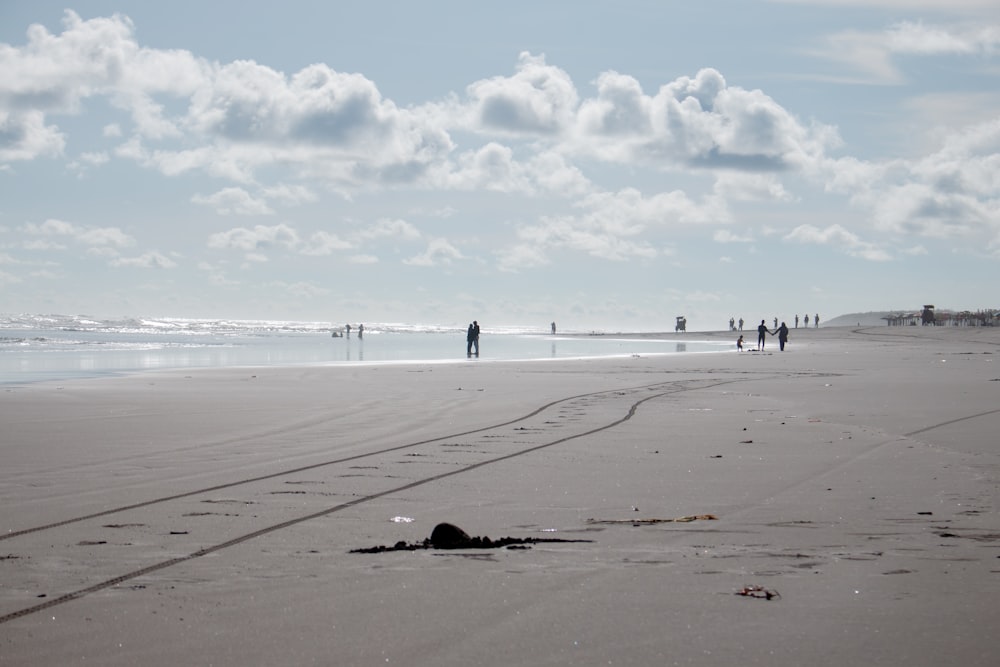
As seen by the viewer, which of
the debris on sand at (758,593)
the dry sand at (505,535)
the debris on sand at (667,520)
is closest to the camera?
the dry sand at (505,535)

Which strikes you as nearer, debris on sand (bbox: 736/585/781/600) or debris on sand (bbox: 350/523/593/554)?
debris on sand (bbox: 736/585/781/600)

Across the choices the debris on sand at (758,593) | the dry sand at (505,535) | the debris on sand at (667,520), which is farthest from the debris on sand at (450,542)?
the debris on sand at (758,593)

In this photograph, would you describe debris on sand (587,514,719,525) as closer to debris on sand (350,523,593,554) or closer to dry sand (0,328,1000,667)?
dry sand (0,328,1000,667)

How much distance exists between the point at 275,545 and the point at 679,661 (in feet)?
10.0

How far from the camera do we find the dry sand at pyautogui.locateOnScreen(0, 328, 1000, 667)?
4.32 meters

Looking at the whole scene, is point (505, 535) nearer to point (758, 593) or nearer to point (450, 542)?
point (450, 542)

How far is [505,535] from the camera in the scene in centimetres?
652

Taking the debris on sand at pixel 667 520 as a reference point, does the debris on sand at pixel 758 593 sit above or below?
above

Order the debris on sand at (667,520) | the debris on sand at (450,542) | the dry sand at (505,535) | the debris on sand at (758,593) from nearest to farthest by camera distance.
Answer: the dry sand at (505,535) < the debris on sand at (758,593) < the debris on sand at (450,542) < the debris on sand at (667,520)

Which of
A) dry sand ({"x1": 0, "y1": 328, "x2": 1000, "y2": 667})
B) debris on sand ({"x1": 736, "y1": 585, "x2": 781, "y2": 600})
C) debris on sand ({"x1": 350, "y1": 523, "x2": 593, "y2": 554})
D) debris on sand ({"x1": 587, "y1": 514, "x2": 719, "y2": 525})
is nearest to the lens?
dry sand ({"x1": 0, "y1": 328, "x2": 1000, "y2": 667})

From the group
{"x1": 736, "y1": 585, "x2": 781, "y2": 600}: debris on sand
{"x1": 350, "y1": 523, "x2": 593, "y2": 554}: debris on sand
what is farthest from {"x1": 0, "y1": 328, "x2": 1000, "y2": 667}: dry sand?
{"x1": 350, "y1": 523, "x2": 593, "y2": 554}: debris on sand

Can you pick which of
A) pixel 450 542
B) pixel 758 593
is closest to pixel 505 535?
pixel 450 542

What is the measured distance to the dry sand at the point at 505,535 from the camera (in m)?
4.32

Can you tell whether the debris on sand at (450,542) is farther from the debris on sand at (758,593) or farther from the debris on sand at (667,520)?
the debris on sand at (758,593)
